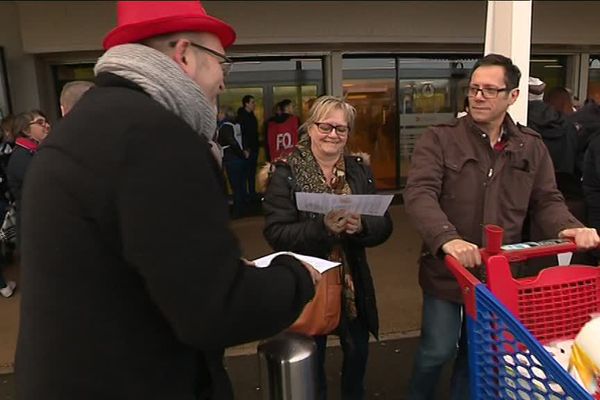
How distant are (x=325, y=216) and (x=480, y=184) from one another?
0.69 meters

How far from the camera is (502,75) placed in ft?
7.86

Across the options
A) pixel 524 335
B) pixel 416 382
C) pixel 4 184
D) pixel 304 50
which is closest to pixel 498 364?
pixel 524 335

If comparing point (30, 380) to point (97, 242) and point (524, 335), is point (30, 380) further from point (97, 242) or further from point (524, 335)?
point (524, 335)

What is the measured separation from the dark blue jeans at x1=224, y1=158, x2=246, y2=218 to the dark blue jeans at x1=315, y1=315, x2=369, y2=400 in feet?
18.5

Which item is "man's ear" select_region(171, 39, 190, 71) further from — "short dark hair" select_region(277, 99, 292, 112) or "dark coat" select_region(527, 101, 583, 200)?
Result: "short dark hair" select_region(277, 99, 292, 112)

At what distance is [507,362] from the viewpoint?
1599 millimetres

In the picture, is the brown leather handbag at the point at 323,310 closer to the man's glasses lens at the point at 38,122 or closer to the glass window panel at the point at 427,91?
the man's glasses lens at the point at 38,122

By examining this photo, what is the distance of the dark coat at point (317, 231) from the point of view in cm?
263

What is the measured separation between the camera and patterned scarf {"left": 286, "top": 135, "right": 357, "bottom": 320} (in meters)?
2.72

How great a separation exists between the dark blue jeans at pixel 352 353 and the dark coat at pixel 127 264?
157 cm

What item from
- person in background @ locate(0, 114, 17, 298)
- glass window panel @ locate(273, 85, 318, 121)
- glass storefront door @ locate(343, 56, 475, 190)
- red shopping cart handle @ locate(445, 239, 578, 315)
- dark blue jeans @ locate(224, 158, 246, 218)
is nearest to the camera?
red shopping cart handle @ locate(445, 239, 578, 315)

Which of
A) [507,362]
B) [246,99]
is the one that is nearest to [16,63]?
[246,99]

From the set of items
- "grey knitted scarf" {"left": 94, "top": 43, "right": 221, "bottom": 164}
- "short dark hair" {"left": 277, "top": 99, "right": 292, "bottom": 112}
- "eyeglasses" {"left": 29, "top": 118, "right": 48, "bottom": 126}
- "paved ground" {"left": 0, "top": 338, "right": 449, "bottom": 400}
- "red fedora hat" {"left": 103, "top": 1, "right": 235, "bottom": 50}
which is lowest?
"paved ground" {"left": 0, "top": 338, "right": 449, "bottom": 400}

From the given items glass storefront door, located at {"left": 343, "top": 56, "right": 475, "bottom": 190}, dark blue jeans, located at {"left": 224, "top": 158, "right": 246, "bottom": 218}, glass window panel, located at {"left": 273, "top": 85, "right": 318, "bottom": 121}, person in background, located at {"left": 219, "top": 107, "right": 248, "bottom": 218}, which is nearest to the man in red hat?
person in background, located at {"left": 219, "top": 107, "right": 248, "bottom": 218}
